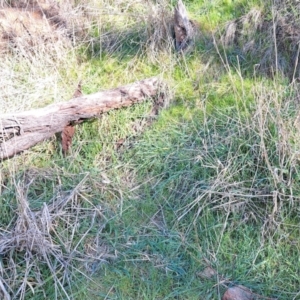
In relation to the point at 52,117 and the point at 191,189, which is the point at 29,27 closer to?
the point at 52,117

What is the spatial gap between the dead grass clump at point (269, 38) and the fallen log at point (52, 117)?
2.98 feet

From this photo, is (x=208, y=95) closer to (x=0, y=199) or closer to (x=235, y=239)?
(x=235, y=239)

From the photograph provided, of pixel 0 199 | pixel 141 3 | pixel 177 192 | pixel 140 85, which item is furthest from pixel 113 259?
pixel 141 3

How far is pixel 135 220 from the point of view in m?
2.98

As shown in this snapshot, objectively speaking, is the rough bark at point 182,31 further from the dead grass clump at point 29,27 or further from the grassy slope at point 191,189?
the dead grass clump at point 29,27

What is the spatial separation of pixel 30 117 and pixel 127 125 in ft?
2.22

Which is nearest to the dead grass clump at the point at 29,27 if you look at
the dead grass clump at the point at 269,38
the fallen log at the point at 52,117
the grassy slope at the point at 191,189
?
the grassy slope at the point at 191,189

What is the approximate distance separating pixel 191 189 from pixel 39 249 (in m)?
0.95

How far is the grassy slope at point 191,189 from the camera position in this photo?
106 inches

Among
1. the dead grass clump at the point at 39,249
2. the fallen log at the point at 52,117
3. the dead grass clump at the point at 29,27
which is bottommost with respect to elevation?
the dead grass clump at the point at 39,249

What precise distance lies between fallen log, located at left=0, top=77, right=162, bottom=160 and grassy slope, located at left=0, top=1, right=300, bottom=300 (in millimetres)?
84

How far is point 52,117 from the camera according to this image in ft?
10.5

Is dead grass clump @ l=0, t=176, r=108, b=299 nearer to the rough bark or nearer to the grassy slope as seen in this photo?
the grassy slope

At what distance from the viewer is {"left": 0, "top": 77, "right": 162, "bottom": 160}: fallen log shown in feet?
10.2
